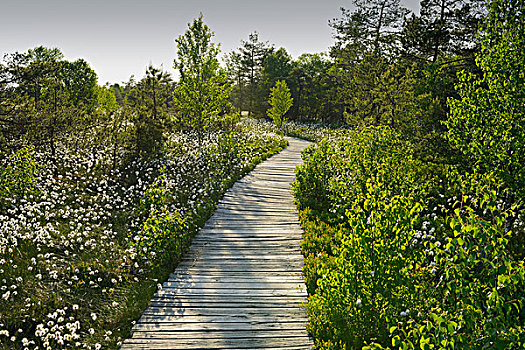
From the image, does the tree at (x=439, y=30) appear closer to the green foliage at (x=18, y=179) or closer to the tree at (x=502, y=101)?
the tree at (x=502, y=101)

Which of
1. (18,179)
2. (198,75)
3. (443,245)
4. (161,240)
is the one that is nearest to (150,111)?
(198,75)

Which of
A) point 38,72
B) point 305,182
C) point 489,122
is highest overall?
point 38,72

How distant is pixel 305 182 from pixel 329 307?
5534mm

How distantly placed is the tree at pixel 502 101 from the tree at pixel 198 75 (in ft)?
31.9

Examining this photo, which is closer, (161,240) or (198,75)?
(161,240)

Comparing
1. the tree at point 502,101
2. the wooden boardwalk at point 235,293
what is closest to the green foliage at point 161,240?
the wooden boardwalk at point 235,293

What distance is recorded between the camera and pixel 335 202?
8.20 meters

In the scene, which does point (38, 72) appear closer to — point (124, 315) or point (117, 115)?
point (117, 115)

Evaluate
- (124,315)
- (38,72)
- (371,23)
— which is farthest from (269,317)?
(371,23)

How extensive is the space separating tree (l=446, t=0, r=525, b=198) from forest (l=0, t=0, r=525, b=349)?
0.08 ft

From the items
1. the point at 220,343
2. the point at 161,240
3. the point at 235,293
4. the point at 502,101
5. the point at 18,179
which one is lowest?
the point at 220,343

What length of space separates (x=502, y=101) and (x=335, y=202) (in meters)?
4.06

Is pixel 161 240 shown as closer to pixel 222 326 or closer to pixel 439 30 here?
pixel 222 326

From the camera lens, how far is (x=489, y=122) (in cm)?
530
